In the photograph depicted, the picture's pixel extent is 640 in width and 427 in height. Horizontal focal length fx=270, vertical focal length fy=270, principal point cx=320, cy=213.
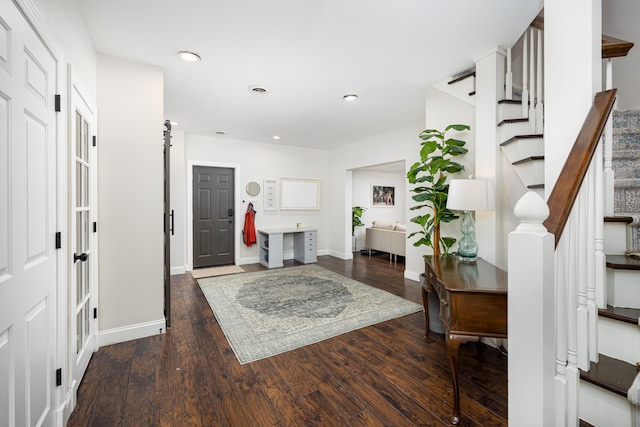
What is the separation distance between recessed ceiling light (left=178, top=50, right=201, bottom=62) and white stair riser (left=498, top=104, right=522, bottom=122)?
273cm

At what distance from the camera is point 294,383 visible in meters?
1.86

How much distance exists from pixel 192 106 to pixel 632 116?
14.4ft

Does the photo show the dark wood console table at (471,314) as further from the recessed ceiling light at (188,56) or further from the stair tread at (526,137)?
the recessed ceiling light at (188,56)

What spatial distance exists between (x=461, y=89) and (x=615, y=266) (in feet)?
6.90

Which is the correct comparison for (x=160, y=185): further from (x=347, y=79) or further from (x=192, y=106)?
(x=347, y=79)

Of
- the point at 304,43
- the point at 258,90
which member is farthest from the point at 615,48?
the point at 258,90

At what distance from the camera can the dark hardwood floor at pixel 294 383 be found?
156cm

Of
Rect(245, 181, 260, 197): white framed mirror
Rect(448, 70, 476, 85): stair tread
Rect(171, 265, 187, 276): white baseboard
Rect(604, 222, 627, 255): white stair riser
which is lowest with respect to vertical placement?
Rect(171, 265, 187, 276): white baseboard

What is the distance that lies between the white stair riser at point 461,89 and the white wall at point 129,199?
2.87 metres

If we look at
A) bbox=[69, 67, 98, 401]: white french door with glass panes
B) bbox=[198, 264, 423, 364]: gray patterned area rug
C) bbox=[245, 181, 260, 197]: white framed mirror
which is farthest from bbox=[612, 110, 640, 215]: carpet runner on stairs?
bbox=[245, 181, 260, 197]: white framed mirror

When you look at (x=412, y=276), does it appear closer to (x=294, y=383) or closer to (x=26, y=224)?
(x=294, y=383)

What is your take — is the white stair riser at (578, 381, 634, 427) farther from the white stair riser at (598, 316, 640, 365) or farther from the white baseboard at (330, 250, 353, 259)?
the white baseboard at (330, 250, 353, 259)

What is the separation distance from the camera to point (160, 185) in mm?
2547

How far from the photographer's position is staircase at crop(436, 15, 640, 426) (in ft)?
3.35
